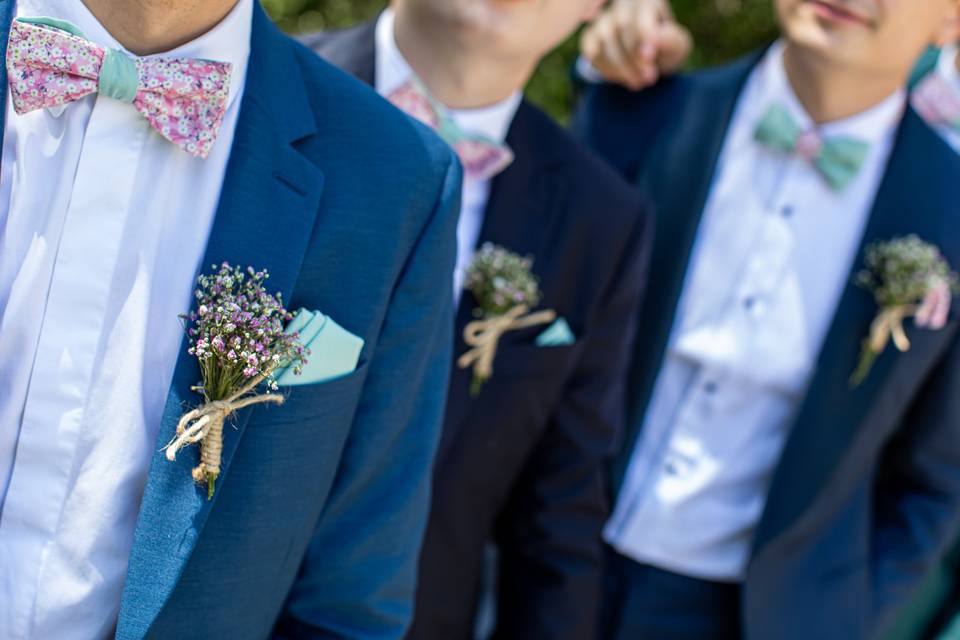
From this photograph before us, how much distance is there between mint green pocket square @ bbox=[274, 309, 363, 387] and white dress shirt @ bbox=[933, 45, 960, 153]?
2.15 meters

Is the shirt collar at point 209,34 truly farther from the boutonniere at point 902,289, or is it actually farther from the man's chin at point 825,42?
the boutonniere at point 902,289

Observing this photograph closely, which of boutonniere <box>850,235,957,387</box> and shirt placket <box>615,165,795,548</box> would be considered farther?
shirt placket <box>615,165,795,548</box>

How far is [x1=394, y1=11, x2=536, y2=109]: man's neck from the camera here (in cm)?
271

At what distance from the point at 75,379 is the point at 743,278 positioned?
2046 mm

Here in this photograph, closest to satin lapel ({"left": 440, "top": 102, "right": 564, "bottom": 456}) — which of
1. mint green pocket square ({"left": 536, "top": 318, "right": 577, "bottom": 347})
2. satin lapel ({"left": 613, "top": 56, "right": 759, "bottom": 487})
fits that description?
mint green pocket square ({"left": 536, "top": 318, "right": 577, "bottom": 347})

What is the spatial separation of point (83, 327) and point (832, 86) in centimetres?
225

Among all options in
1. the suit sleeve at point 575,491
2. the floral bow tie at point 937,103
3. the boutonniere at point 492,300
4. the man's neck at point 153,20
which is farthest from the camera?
the floral bow tie at point 937,103

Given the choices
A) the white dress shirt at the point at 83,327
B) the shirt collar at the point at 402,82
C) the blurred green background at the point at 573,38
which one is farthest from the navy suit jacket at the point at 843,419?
the white dress shirt at the point at 83,327

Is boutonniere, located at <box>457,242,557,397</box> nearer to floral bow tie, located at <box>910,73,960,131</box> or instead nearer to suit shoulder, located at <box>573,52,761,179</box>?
suit shoulder, located at <box>573,52,761,179</box>

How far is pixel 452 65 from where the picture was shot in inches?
109

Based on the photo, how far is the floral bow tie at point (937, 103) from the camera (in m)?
3.36

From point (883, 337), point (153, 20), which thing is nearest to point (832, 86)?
point (883, 337)

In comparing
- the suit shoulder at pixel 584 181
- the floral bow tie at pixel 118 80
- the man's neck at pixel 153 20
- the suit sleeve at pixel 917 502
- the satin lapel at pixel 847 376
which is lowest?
the suit sleeve at pixel 917 502

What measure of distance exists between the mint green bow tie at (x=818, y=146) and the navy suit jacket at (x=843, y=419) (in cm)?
10
